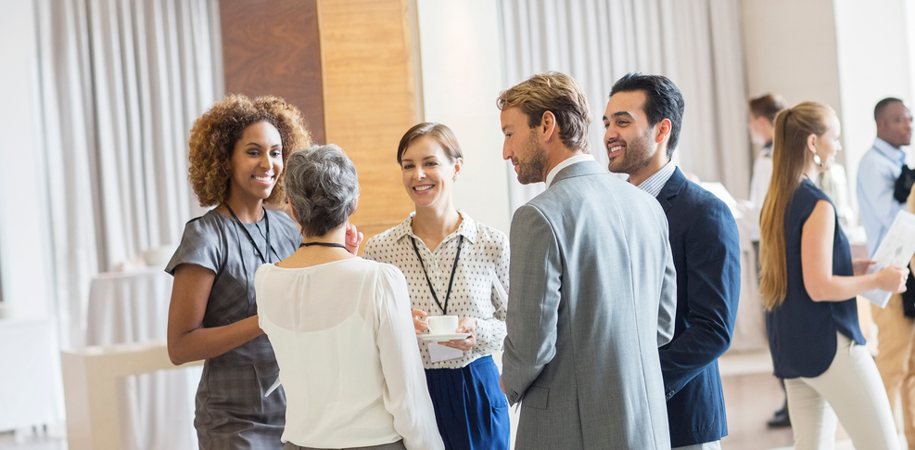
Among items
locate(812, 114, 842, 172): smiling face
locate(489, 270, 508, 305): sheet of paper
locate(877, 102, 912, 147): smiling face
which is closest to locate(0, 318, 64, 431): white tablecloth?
locate(489, 270, 508, 305): sheet of paper

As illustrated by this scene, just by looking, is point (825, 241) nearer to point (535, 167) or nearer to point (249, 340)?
point (535, 167)

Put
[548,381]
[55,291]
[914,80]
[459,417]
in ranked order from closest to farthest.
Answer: [548,381], [459,417], [914,80], [55,291]

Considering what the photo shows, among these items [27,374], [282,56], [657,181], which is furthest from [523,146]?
[27,374]

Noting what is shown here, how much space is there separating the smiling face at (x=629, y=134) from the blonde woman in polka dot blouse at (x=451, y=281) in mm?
497

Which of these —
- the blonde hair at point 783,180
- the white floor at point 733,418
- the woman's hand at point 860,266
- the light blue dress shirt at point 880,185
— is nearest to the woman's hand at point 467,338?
the blonde hair at point 783,180

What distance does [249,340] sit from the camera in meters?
1.94

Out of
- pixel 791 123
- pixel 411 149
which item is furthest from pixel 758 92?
pixel 411 149

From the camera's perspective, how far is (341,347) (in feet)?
5.09

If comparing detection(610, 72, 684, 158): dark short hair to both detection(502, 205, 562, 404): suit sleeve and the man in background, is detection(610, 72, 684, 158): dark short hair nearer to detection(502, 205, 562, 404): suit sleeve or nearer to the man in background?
detection(502, 205, 562, 404): suit sleeve

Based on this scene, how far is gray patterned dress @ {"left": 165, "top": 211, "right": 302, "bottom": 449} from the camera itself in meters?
1.95

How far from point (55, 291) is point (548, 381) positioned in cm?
550

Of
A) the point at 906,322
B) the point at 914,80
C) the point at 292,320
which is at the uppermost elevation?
the point at 914,80

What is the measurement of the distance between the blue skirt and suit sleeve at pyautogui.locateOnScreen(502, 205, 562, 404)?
2.20 feet

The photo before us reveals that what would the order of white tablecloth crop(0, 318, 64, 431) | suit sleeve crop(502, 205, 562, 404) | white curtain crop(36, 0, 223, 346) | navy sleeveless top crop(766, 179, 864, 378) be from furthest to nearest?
white curtain crop(36, 0, 223, 346) < white tablecloth crop(0, 318, 64, 431) < navy sleeveless top crop(766, 179, 864, 378) < suit sleeve crop(502, 205, 562, 404)
